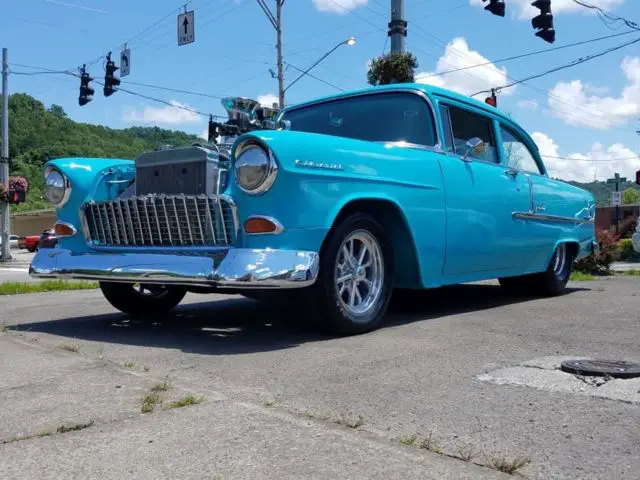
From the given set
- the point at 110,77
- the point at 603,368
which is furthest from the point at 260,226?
the point at 110,77

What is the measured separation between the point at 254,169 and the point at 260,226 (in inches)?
12.9

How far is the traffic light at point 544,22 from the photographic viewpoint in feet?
41.7

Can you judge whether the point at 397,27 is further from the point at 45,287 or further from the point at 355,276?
the point at 355,276

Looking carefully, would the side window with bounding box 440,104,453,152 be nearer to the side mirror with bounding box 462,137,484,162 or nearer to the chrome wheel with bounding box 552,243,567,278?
the side mirror with bounding box 462,137,484,162

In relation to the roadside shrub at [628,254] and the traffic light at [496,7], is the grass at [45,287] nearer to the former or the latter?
the traffic light at [496,7]

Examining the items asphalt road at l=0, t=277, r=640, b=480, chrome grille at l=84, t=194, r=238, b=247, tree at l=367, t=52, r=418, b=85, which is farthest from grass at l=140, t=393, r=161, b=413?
tree at l=367, t=52, r=418, b=85

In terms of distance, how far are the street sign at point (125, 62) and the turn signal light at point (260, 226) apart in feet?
62.2

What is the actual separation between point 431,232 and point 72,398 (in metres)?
2.82

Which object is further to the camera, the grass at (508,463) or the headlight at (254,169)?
the headlight at (254,169)

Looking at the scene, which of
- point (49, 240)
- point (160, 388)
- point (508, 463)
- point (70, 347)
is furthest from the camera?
point (49, 240)

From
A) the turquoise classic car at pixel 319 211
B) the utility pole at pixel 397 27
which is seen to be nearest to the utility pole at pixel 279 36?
the utility pole at pixel 397 27

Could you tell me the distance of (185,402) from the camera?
2.75 meters

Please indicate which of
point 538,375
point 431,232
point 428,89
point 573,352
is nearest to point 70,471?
point 538,375

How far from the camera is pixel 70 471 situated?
2080 millimetres
